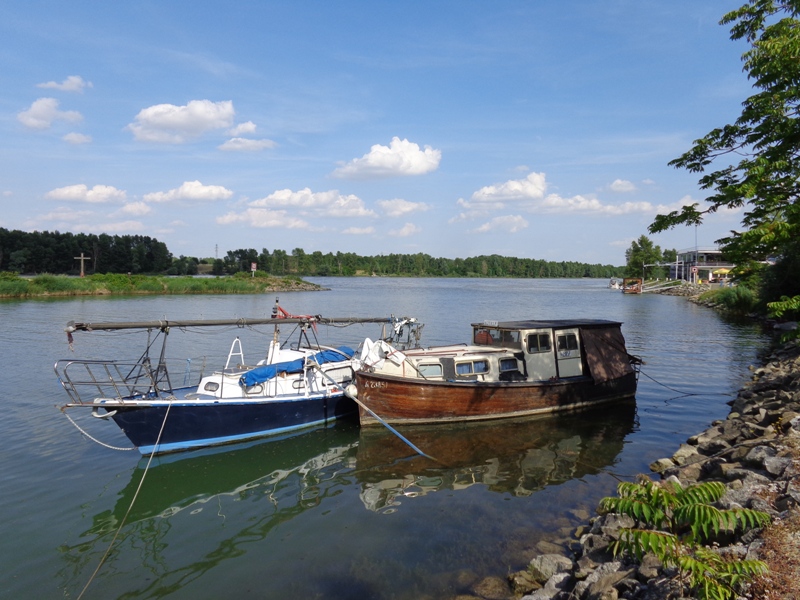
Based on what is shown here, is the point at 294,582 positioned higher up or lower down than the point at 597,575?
lower down

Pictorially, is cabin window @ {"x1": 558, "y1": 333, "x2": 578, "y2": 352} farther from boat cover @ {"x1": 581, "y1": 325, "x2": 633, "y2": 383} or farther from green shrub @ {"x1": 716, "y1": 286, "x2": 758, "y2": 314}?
green shrub @ {"x1": 716, "y1": 286, "x2": 758, "y2": 314}

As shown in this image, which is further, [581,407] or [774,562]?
[581,407]

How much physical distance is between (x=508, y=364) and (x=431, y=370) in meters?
3.09

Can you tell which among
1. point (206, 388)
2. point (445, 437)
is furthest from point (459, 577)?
point (206, 388)

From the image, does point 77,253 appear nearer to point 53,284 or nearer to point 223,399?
point 53,284

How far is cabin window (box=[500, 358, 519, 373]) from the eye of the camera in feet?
63.4

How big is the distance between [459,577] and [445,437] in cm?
805

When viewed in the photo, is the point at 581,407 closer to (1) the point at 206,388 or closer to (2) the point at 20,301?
(1) the point at 206,388

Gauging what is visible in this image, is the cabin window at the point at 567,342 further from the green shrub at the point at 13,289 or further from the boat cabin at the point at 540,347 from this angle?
the green shrub at the point at 13,289

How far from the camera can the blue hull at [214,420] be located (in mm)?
15141

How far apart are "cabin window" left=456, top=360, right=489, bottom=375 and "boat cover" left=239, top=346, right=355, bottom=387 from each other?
5.07m

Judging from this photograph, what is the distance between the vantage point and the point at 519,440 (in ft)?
56.1

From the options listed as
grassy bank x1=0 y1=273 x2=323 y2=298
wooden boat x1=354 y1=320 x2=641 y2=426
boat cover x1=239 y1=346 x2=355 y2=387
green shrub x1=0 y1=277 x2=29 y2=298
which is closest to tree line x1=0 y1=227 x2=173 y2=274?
grassy bank x1=0 y1=273 x2=323 y2=298

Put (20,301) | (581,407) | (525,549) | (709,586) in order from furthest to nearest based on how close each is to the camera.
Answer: (20,301), (581,407), (525,549), (709,586)
